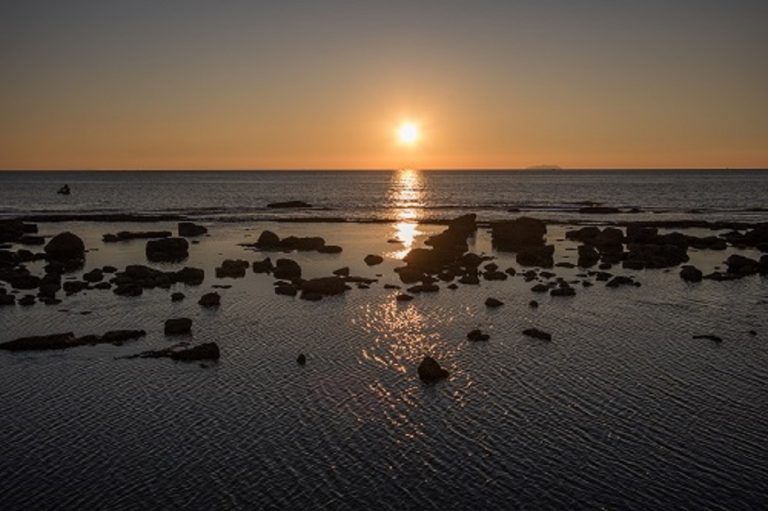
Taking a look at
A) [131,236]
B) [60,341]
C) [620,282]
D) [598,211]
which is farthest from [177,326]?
[598,211]

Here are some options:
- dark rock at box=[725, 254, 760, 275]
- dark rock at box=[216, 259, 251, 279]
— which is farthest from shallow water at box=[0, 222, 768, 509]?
dark rock at box=[725, 254, 760, 275]

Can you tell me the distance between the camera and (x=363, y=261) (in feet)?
233

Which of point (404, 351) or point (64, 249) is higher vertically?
point (64, 249)

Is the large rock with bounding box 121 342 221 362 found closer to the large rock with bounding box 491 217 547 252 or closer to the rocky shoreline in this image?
the rocky shoreline

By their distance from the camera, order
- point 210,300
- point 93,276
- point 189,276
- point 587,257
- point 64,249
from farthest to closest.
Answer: point 64,249
point 587,257
point 189,276
point 93,276
point 210,300

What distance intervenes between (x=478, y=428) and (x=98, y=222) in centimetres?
11410

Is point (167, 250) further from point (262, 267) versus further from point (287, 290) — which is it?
point (287, 290)

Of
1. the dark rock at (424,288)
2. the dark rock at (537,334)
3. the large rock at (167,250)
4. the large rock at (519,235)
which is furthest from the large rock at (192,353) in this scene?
the large rock at (519,235)

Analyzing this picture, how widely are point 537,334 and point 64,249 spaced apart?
55.9m

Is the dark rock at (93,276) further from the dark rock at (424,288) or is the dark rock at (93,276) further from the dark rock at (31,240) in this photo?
the dark rock at (31,240)

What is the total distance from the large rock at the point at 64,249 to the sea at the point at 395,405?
931 inches

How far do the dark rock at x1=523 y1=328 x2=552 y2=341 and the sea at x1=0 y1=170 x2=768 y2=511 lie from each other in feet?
2.09

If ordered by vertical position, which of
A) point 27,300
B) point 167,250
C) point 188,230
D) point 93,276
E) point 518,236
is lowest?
point 27,300

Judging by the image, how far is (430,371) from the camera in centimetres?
3092
